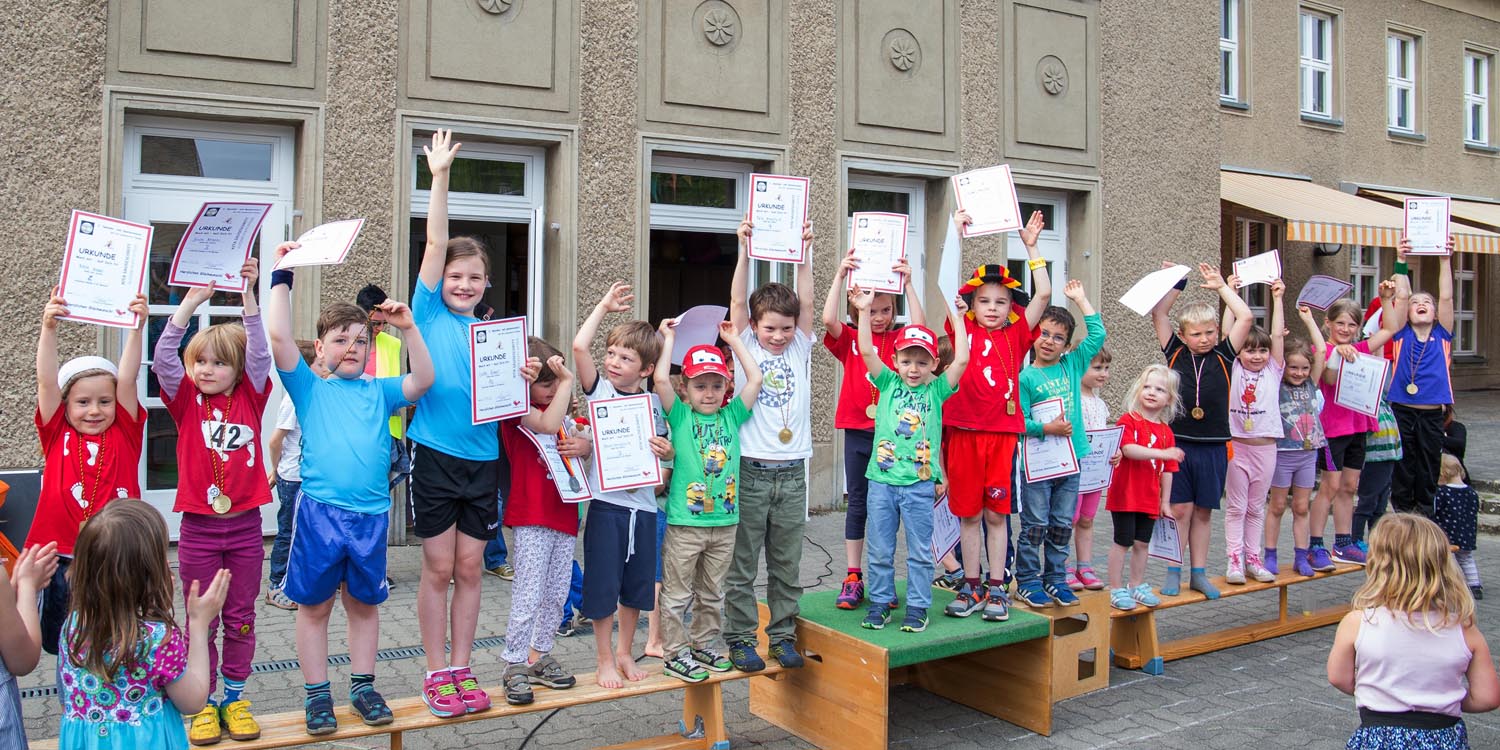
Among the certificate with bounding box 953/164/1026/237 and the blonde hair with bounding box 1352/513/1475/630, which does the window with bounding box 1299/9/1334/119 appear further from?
the blonde hair with bounding box 1352/513/1475/630

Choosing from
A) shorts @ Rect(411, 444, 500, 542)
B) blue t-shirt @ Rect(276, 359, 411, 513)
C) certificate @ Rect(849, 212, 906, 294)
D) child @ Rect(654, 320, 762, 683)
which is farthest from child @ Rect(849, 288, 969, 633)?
blue t-shirt @ Rect(276, 359, 411, 513)

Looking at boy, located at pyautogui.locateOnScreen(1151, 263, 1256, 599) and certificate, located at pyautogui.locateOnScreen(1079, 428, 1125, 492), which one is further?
boy, located at pyautogui.locateOnScreen(1151, 263, 1256, 599)

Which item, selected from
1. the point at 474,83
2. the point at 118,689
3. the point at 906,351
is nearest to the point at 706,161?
the point at 474,83

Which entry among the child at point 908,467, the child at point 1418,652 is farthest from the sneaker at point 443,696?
the child at point 1418,652

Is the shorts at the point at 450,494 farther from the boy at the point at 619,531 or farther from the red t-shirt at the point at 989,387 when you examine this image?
the red t-shirt at the point at 989,387

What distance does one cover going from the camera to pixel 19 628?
3.18 metres

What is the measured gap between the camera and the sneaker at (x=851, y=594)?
5535mm

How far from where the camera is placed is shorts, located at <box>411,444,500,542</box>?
4.42 meters

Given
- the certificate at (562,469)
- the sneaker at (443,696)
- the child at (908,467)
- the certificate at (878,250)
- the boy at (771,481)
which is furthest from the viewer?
the certificate at (878,250)

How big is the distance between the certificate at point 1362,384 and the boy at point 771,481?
4219 millimetres

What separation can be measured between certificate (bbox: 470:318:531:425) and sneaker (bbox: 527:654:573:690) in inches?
39.6

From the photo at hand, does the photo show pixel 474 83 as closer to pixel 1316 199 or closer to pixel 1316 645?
pixel 1316 645

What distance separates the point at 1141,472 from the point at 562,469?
330 cm

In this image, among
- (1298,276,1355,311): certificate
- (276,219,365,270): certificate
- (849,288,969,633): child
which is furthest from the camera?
(1298,276,1355,311): certificate
